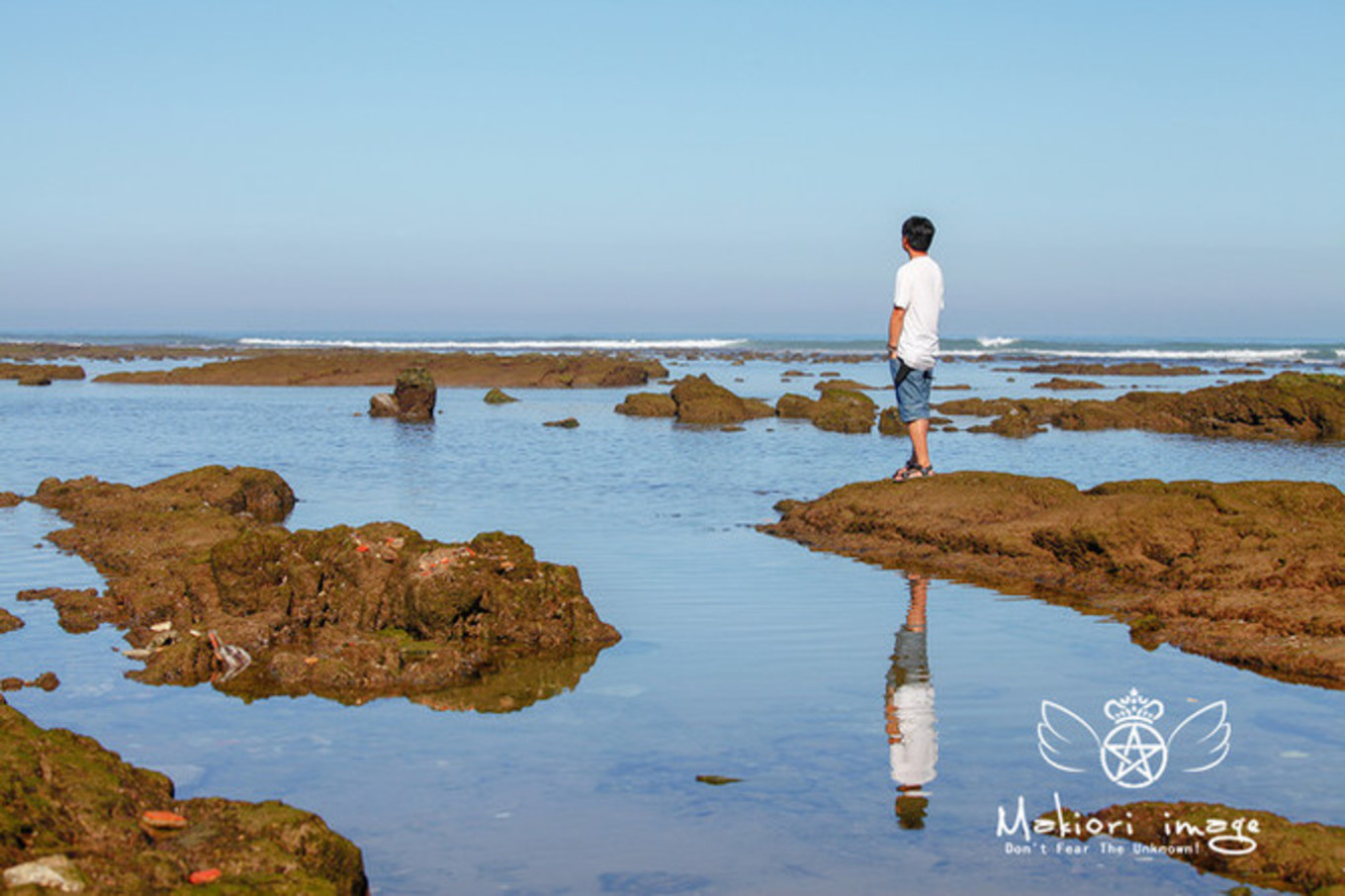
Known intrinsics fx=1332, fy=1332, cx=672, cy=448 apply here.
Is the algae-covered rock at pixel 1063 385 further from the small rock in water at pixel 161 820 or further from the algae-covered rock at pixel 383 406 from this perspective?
the small rock in water at pixel 161 820

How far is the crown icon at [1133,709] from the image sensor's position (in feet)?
25.1

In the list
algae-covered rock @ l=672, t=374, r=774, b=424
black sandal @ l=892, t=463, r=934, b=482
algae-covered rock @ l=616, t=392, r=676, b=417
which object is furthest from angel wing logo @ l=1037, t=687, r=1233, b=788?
algae-covered rock @ l=616, t=392, r=676, b=417

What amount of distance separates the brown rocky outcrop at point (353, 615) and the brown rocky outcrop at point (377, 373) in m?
43.8

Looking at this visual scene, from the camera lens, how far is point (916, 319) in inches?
555

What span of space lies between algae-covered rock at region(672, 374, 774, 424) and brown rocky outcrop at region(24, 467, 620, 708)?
2431cm

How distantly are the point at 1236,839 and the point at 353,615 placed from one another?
659 centimetres

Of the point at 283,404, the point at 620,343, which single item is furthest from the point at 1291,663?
the point at 620,343

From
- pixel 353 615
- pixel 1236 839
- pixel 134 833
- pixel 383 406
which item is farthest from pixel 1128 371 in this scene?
pixel 134 833

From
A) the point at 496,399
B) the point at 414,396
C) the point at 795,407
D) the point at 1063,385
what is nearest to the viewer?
the point at 414,396

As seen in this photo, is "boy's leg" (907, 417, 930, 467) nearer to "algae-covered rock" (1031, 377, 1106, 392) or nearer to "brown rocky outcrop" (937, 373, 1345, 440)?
"brown rocky outcrop" (937, 373, 1345, 440)

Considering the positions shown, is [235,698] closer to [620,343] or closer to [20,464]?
[20,464]

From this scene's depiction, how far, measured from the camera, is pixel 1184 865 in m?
5.65

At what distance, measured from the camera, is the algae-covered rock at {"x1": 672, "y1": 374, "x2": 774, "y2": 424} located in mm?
35562

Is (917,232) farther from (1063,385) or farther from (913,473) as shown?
(1063,385)
